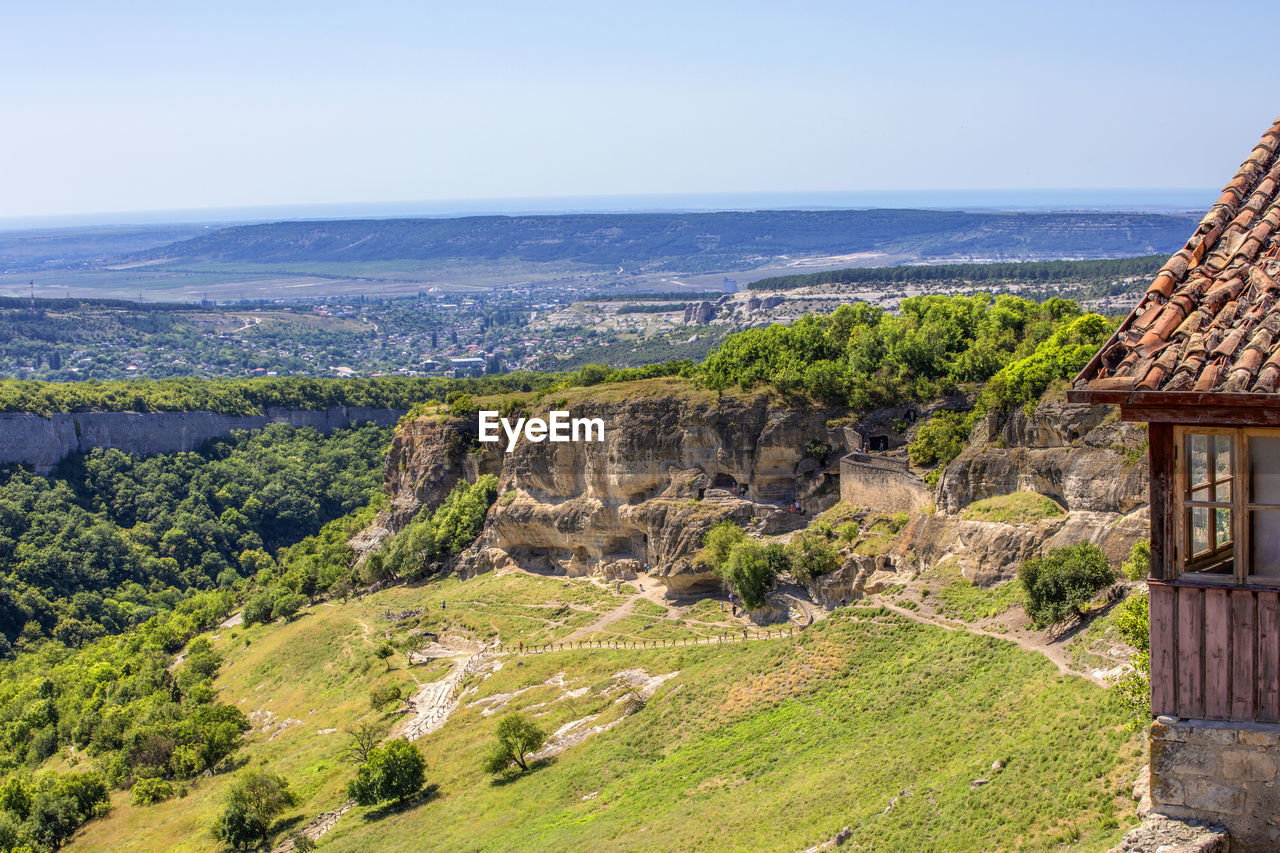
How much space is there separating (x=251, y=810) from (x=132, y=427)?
89.6 m

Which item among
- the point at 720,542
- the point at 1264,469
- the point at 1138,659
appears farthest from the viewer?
the point at 720,542

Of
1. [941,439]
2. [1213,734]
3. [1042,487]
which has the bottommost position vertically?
[1042,487]

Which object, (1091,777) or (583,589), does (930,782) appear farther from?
(583,589)

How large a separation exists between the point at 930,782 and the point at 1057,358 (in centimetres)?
2679

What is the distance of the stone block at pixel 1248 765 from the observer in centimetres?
1141

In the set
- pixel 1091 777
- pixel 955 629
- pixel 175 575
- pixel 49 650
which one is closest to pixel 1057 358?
pixel 955 629

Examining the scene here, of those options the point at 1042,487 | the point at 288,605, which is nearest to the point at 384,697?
the point at 288,605

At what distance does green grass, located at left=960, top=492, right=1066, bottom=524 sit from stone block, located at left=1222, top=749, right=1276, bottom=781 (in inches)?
1269

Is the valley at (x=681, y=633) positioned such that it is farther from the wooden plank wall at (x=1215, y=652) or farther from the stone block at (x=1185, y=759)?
the wooden plank wall at (x=1215, y=652)

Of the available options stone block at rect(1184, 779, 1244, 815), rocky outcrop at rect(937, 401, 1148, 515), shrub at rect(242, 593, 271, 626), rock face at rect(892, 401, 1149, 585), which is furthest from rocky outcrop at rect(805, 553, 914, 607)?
shrub at rect(242, 593, 271, 626)

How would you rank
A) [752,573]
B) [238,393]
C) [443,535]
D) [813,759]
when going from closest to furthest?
[813,759] < [752,573] < [443,535] < [238,393]

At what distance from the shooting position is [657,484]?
66625 mm

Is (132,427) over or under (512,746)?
over

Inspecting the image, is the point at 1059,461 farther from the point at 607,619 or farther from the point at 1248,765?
the point at 1248,765
